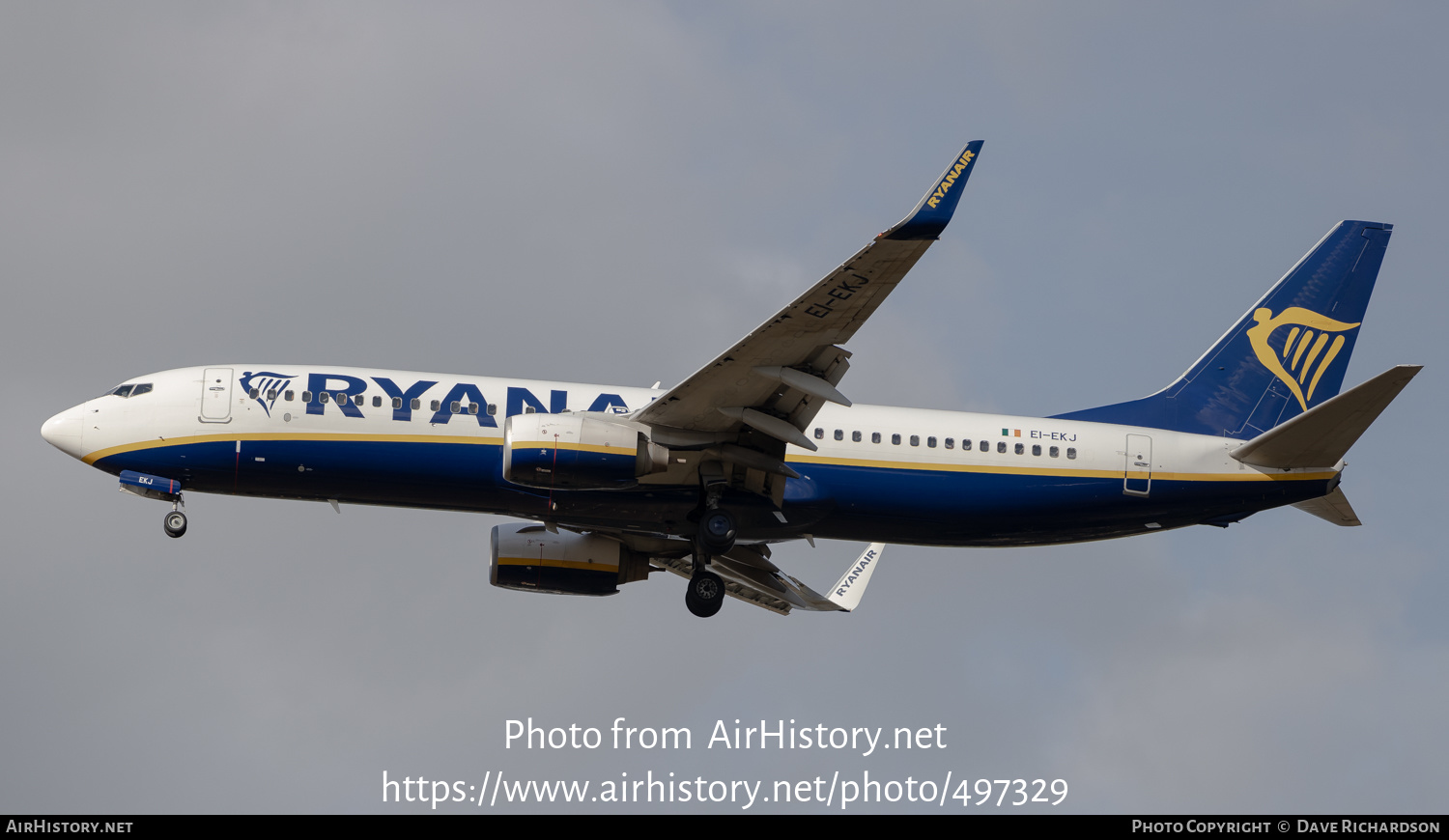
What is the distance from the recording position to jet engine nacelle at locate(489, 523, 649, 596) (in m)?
37.6

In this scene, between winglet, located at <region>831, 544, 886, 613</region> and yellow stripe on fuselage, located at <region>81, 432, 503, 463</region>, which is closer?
yellow stripe on fuselage, located at <region>81, 432, 503, 463</region>

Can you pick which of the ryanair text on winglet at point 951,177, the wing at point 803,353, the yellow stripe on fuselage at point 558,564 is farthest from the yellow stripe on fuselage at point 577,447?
the ryanair text on winglet at point 951,177

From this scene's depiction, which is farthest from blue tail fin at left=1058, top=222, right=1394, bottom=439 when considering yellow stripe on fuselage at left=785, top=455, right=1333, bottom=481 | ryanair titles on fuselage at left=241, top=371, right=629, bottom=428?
ryanair titles on fuselage at left=241, top=371, right=629, bottom=428

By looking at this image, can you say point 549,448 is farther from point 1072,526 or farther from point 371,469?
point 1072,526

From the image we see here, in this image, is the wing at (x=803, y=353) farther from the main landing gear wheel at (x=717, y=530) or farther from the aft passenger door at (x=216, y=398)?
the aft passenger door at (x=216, y=398)

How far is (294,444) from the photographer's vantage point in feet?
106

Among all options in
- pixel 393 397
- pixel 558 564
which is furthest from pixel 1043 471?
pixel 393 397

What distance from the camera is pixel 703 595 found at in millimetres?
35094

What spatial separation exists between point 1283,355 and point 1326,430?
17.6 ft

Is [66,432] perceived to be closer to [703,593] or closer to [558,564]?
[558,564]

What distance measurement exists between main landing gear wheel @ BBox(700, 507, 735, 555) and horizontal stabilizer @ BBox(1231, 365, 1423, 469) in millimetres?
12030

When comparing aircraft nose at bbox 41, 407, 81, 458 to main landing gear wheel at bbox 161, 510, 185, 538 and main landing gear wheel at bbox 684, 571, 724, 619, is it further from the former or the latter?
main landing gear wheel at bbox 684, 571, 724, 619

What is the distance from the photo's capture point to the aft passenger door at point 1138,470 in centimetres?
3466

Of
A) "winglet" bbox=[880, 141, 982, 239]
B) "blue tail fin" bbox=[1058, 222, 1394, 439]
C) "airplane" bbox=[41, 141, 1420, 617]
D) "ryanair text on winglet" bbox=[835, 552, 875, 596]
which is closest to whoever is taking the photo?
"winglet" bbox=[880, 141, 982, 239]
